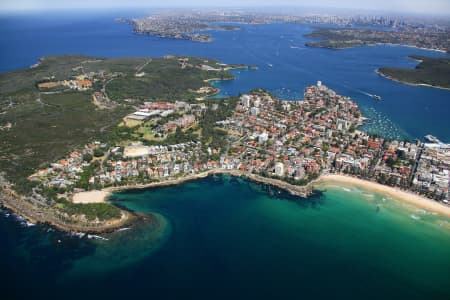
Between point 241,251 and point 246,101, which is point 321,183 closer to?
point 241,251

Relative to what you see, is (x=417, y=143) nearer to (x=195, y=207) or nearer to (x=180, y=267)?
(x=195, y=207)

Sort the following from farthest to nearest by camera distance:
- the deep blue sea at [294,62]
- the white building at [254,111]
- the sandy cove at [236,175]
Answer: the deep blue sea at [294,62] → the white building at [254,111] → the sandy cove at [236,175]

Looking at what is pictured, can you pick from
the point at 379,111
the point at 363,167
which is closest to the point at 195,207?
the point at 363,167

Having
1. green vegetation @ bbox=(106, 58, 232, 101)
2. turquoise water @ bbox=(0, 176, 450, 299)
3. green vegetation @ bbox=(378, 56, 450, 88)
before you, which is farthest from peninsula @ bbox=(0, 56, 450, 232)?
green vegetation @ bbox=(378, 56, 450, 88)

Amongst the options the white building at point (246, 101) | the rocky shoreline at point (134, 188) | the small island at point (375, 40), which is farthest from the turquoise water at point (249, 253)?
the small island at point (375, 40)

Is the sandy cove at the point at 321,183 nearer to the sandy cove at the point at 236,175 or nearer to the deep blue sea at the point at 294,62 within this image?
the sandy cove at the point at 236,175

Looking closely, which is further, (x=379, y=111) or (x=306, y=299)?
(x=379, y=111)

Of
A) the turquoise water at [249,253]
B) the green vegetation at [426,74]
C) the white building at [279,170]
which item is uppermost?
the green vegetation at [426,74]
